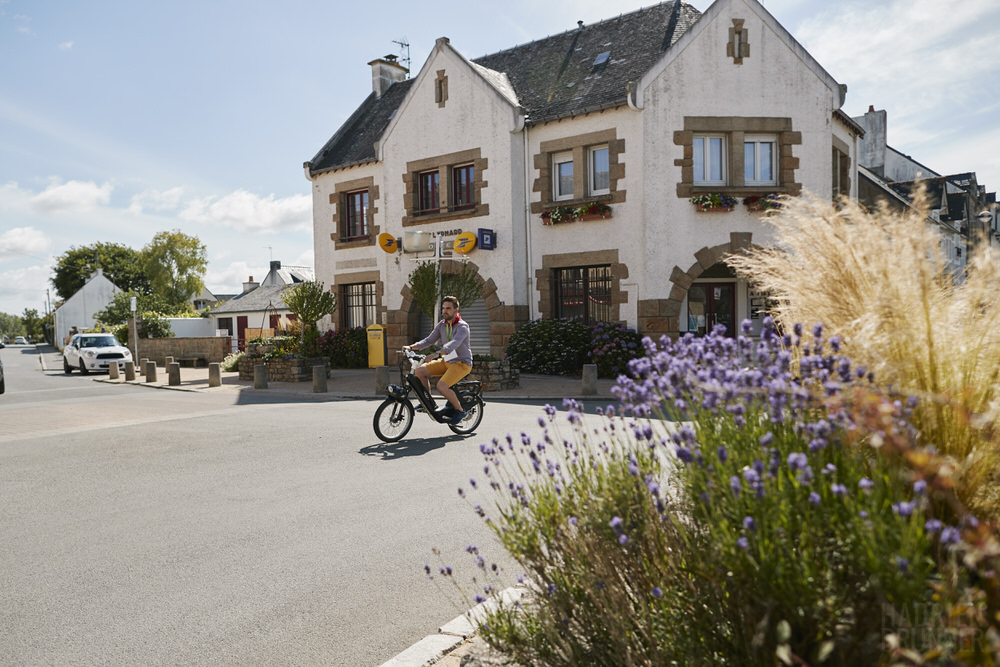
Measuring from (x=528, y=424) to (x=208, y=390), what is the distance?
442 inches

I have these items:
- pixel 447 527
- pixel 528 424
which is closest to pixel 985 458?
pixel 447 527

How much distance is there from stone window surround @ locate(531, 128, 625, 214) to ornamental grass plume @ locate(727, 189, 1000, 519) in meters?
15.1

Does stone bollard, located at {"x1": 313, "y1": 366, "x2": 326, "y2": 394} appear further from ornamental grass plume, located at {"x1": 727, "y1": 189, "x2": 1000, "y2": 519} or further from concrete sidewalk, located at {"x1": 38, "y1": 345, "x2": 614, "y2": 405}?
ornamental grass plume, located at {"x1": 727, "y1": 189, "x2": 1000, "y2": 519}

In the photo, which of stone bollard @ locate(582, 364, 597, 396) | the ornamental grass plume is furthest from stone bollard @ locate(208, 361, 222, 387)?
the ornamental grass plume

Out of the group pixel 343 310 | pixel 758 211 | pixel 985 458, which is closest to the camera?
pixel 985 458

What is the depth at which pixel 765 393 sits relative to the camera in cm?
229

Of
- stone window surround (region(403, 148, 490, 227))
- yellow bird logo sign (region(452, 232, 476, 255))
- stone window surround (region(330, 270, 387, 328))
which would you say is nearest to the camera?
yellow bird logo sign (region(452, 232, 476, 255))

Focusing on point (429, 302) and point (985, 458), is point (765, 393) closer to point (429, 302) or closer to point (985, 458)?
point (985, 458)

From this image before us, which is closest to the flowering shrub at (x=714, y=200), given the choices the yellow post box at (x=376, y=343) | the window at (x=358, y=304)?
the yellow post box at (x=376, y=343)

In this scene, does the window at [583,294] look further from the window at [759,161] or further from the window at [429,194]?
the window at [429,194]

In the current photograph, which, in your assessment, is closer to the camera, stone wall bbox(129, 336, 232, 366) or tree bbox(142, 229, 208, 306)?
stone wall bbox(129, 336, 232, 366)

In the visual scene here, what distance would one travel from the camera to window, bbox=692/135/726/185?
17344mm

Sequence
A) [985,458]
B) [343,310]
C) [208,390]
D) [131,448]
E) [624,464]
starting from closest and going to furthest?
[985,458], [624,464], [131,448], [208,390], [343,310]

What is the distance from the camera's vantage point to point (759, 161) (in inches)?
687
